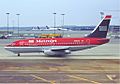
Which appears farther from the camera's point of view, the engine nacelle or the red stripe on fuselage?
the red stripe on fuselage

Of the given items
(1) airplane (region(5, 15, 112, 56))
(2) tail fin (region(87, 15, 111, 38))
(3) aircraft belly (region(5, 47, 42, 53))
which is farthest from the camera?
(2) tail fin (region(87, 15, 111, 38))

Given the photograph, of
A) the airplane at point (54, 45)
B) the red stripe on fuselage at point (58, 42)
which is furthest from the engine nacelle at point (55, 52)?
the red stripe on fuselage at point (58, 42)

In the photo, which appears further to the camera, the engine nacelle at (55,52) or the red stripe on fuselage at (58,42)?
the red stripe on fuselage at (58,42)

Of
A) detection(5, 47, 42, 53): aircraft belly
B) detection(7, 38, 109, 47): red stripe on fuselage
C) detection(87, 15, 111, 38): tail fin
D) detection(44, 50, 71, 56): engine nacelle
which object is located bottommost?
detection(44, 50, 71, 56): engine nacelle

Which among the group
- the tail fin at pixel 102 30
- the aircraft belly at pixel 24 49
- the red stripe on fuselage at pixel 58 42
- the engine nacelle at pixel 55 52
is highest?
the tail fin at pixel 102 30

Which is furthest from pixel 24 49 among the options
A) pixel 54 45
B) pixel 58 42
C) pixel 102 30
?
pixel 102 30

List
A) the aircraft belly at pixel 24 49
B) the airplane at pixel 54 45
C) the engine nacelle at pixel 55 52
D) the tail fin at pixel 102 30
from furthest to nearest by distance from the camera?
the tail fin at pixel 102 30
the aircraft belly at pixel 24 49
the airplane at pixel 54 45
the engine nacelle at pixel 55 52

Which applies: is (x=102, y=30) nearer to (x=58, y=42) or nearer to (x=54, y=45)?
(x=58, y=42)

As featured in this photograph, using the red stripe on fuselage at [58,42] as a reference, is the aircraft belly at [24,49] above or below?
below

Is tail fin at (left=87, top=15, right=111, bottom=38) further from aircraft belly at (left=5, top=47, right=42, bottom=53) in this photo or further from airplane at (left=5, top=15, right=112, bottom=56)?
aircraft belly at (left=5, top=47, right=42, bottom=53)

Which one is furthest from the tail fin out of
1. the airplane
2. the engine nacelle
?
the engine nacelle

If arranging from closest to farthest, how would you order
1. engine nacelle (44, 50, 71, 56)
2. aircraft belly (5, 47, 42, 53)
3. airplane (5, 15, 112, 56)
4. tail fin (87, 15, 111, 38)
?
engine nacelle (44, 50, 71, 56)
airplane (5, 15, 112, 56)
aircraft belly (5, 47, 42, 53)
tail fin (87, 15, 111, 38)

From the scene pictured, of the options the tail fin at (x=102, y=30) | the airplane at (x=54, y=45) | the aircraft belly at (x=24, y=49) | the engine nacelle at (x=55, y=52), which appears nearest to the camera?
the engine nacelle at (x=55, y=52)

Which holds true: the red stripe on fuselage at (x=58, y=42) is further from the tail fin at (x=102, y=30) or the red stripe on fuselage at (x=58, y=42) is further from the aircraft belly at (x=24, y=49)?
the tail fin at (x=102, y=30)
